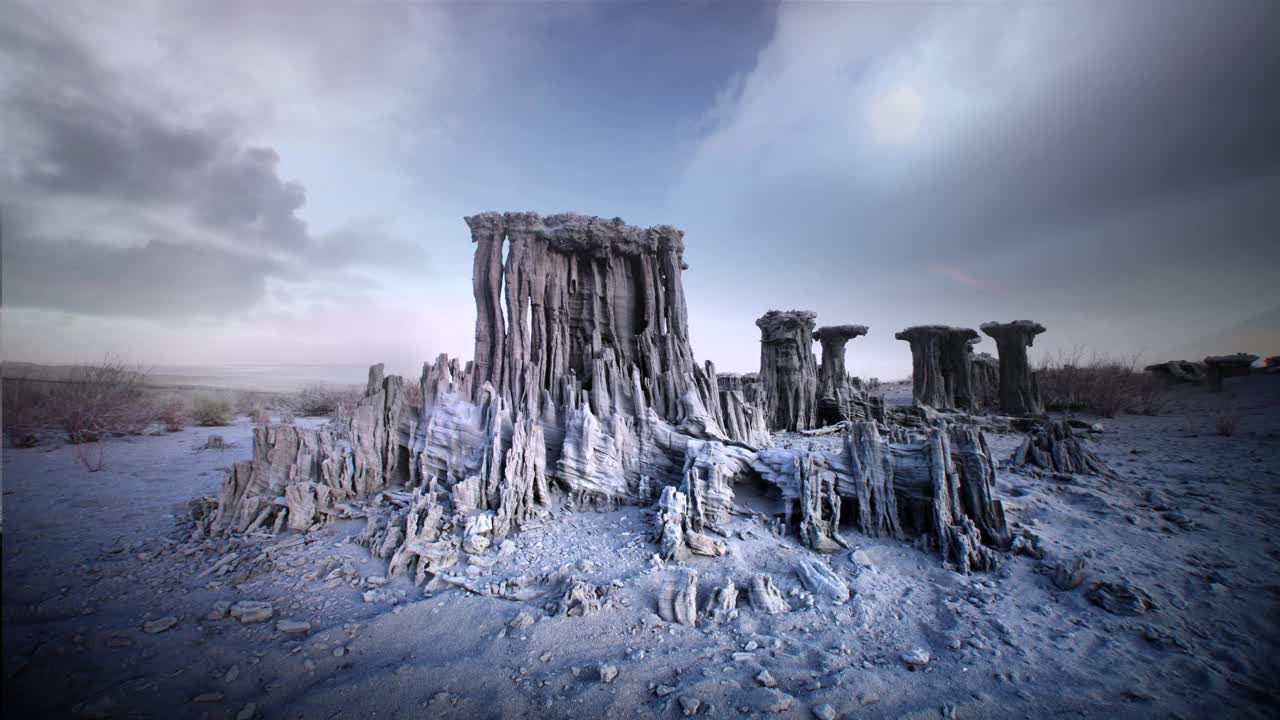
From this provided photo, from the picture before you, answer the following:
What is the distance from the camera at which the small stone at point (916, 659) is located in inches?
187

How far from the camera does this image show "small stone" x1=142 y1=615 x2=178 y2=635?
16.6ft

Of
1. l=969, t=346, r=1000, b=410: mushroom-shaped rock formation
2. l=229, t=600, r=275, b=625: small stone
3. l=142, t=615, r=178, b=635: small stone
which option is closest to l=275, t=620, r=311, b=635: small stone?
l=229, t=600, r=275, b=625: small stone

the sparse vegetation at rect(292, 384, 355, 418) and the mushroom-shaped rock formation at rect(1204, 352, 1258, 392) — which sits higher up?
the mushroom-shaped rock formation at rect(1204, 352, 1258, 392)

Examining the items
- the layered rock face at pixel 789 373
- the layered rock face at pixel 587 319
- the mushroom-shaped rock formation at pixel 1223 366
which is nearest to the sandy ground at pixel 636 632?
the layered rock face at pixel 587 319

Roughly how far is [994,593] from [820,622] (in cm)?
252

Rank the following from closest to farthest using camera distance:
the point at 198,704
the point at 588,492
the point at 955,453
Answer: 1. the point at 198,704
2. the point at 955,453
3. the point at 588,492

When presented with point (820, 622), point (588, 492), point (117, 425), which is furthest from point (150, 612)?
point (117, 425)

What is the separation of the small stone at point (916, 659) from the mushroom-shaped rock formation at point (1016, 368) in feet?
75.7

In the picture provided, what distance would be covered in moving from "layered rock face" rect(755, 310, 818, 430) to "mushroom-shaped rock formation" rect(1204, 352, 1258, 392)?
24642 mm

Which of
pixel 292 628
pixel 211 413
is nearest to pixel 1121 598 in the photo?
pixel 292 628

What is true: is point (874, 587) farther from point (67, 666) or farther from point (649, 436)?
point (67, 666)

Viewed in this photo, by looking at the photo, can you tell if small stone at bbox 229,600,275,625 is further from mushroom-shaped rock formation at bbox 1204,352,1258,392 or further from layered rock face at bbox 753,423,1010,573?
mushroom-shaped rock formation at bbox 1204,352,1258,392

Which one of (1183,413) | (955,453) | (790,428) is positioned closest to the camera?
(955,453)

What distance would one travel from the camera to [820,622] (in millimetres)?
5453
